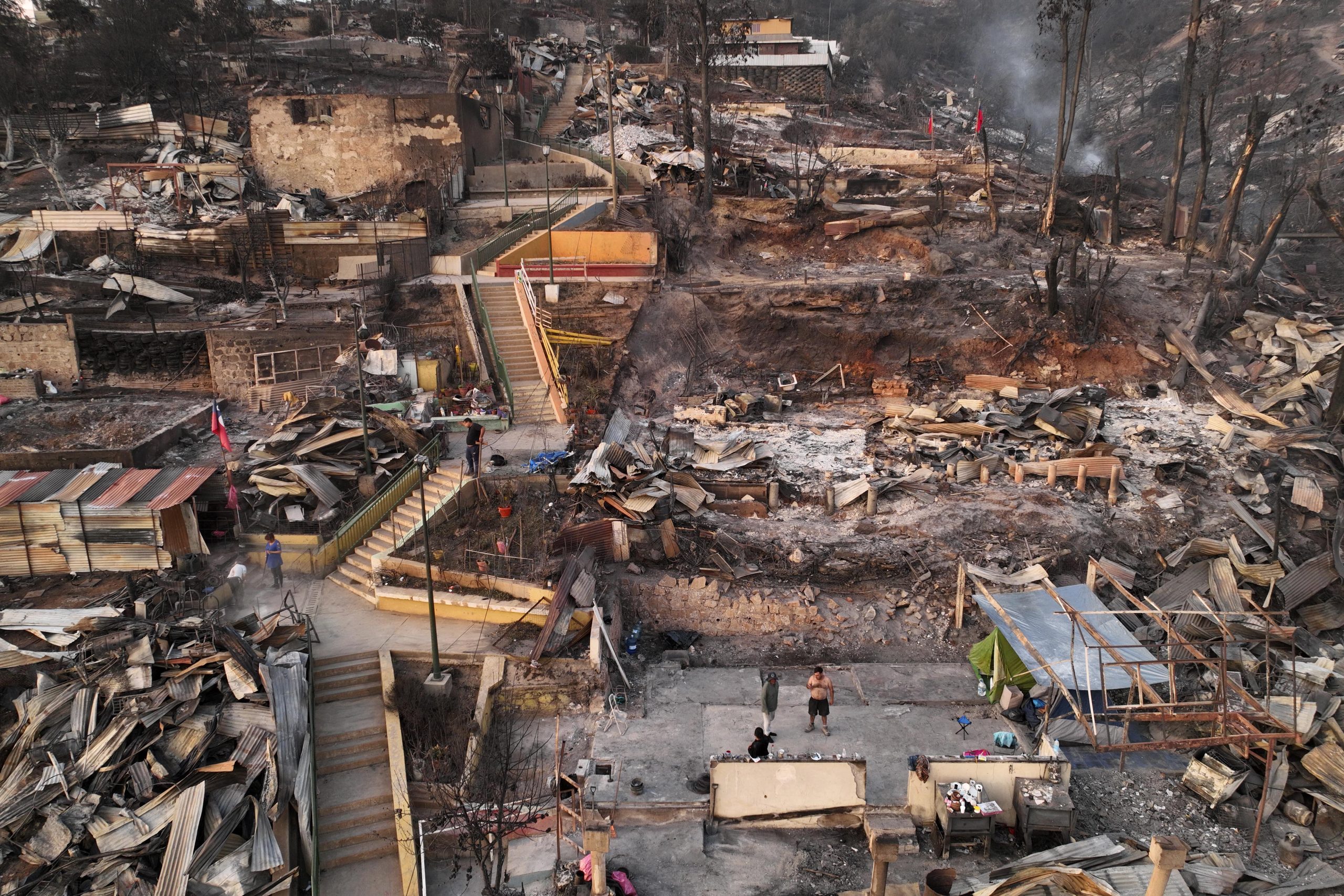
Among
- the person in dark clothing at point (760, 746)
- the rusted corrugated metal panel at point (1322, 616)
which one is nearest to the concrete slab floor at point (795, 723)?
the person in dark clothing at point (760, 746)

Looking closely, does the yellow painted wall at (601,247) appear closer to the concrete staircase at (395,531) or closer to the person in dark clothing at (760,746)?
the concrete staircase at (395,531)

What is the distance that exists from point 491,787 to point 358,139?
1028 inches

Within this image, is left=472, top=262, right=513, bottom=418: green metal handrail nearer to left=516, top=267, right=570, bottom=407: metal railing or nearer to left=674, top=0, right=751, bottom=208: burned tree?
left=516, top=267, right=570, bottom=407: metal railing

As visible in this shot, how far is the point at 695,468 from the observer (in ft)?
62.5

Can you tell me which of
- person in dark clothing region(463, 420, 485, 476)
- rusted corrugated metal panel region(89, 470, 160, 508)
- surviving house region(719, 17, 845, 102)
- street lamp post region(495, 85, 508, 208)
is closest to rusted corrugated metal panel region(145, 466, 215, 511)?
rusted corrugated metal panel region(89, 470, 160, 508)

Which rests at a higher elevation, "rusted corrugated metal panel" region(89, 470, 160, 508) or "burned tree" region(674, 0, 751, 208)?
"burned tree" region(674, 0, 751, 208)

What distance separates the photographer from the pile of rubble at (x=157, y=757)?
37.3 ft

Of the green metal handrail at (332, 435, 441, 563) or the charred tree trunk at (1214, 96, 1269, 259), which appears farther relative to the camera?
the charred tree trunk at (1214, 96, 1269, 259)

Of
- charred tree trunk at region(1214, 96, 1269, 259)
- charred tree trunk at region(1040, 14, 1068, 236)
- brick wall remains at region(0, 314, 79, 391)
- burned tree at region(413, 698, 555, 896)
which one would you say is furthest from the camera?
charred tree trunk at region(1040, 14, 1068, 236)

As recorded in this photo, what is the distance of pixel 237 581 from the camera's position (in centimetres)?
1598

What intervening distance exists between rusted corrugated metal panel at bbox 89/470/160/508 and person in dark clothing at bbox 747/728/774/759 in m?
11.9

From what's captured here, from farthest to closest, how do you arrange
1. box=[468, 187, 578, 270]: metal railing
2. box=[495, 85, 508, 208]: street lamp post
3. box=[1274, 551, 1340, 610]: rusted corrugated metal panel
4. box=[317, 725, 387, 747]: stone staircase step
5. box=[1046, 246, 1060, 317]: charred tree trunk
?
box=[495, 85, 508, 208]: street lamp post < box=[468, 187, 578, 270]: metal railing < box=[1046, 246, 1060, 317]: charred tree trunk < box=[1274, 551, 1340, 610]: rusted corrugated metal panel < box=[317, 725, 387, 747]: stone staircase step

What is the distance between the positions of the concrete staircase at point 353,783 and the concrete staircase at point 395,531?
1923 mm

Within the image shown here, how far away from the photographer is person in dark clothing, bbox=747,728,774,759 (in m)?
12.1
